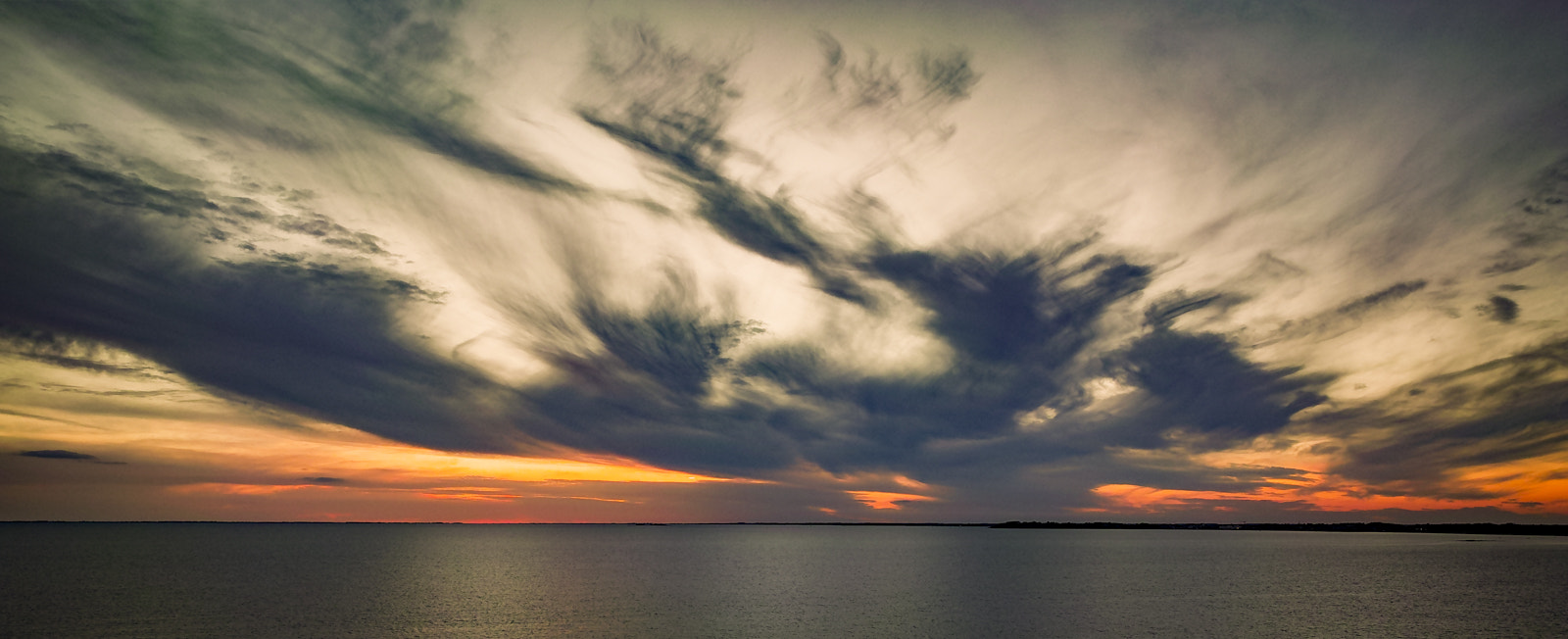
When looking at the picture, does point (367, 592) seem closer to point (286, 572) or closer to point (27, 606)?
point (27, 606)

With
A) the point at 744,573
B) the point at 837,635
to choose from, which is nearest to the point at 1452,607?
the point at 837,635

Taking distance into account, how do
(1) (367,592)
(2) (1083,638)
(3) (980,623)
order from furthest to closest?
(1) (367,592) → (3) (980,623) → (2) (1083,638)

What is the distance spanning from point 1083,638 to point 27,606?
104890 millimetres

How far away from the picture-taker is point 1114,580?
110625 millimetres

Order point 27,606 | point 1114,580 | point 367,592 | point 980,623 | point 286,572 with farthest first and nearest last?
point 286,572
point 1114,580
point 367,592
point 27,606
point 980,623

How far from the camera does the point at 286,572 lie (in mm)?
122375

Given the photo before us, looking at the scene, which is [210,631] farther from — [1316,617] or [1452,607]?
[1452,607]

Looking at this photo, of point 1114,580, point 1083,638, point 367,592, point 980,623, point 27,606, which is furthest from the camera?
point 1114,580

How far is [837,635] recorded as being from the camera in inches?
2355

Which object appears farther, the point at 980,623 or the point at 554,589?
the point at 554,589

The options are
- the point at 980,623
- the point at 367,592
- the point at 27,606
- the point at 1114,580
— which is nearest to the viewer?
the point at 980,623


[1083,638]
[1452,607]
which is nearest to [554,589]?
[1083,638]

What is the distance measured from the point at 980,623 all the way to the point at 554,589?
5649cm

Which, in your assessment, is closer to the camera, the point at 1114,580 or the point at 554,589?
the point at 554,589
